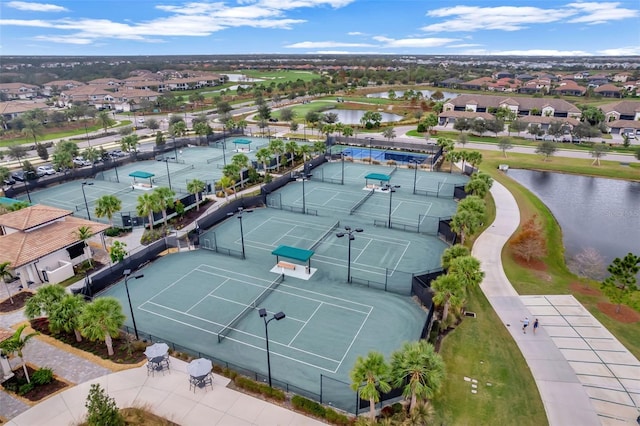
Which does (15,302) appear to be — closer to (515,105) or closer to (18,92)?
(515,105)

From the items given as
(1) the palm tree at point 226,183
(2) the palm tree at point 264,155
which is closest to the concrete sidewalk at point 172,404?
(1) the palm tree at point 226,183

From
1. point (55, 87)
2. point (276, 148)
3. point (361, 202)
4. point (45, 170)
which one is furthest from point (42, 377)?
point (55, 87)

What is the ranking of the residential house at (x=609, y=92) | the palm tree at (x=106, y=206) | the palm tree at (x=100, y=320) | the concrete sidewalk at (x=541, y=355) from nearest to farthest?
the concrete sidewalk at (x=541, y=355) < the palm tree at (x=100, y=320) < the palm tree at (x=106, y=206) < the residential house at (x=609, y=92)

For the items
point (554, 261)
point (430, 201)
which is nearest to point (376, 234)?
→ point (430, 201)

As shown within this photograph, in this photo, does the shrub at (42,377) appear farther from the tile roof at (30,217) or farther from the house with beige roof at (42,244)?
the tile roof at (30,217)

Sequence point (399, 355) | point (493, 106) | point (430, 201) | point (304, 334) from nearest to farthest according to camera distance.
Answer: point (399, 355) < point (304, 334) < point (430, 201) < point (493, 106)

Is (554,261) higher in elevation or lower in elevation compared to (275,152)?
lower

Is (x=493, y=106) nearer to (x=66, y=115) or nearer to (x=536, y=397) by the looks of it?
(x=536, y=397)
